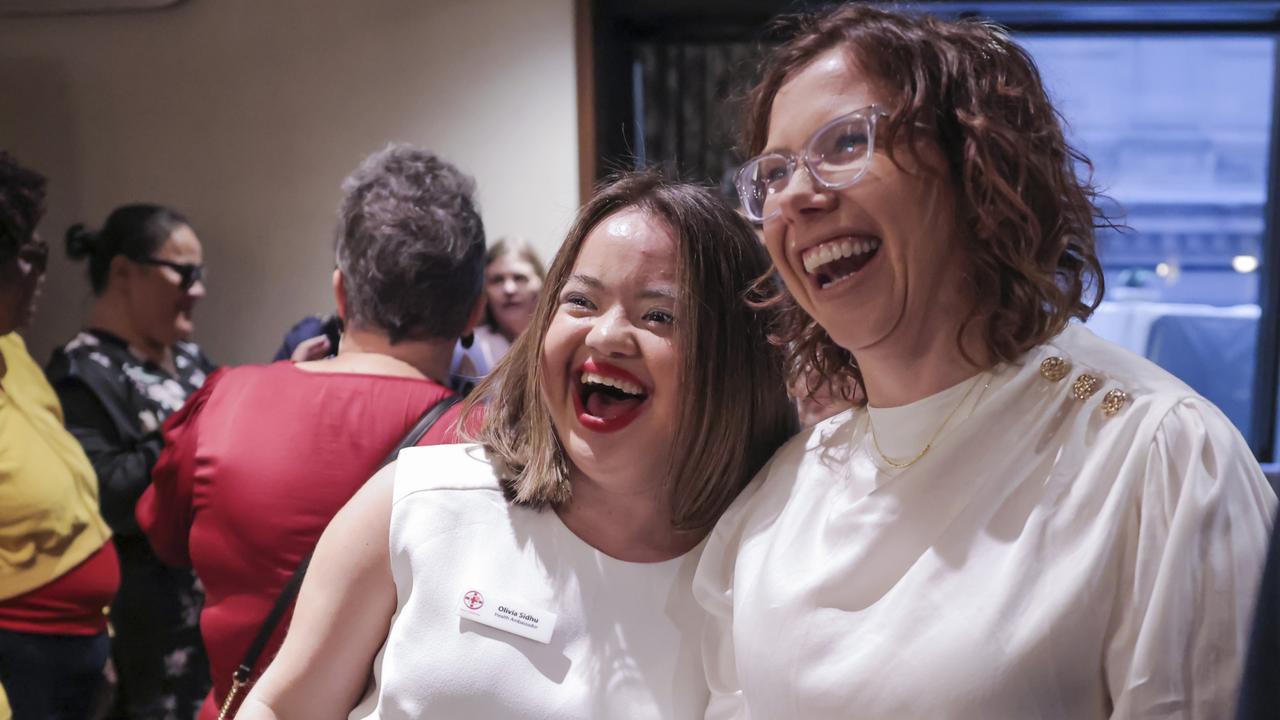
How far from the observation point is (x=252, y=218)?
144 inches

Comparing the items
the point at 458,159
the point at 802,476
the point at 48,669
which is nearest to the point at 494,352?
the point at 458,159

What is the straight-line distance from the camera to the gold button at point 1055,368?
1147 millimetres

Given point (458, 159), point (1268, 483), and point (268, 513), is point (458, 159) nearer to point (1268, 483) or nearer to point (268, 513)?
point (268, 513)

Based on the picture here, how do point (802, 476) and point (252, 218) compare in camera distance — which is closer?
point (802, 476)

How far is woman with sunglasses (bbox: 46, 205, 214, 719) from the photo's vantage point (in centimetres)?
270

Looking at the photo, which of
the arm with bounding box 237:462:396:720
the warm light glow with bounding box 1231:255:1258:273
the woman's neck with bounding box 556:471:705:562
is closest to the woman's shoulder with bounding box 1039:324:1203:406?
the woman's neck with bounding box 556:471:705:562

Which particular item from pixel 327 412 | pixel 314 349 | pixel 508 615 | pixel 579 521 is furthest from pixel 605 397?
pixel 314 349

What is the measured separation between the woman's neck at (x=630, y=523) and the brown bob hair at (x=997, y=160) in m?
0.50

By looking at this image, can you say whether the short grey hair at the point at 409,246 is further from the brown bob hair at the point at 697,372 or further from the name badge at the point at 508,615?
the name badge at the point at 508,615

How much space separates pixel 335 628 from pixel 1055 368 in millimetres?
989

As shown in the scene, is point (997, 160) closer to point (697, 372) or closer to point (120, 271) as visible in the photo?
point (697, 372)

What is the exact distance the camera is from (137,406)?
2812 millimetres

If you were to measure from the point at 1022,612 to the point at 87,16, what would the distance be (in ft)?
12.5

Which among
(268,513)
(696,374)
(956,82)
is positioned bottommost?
(268,513)
